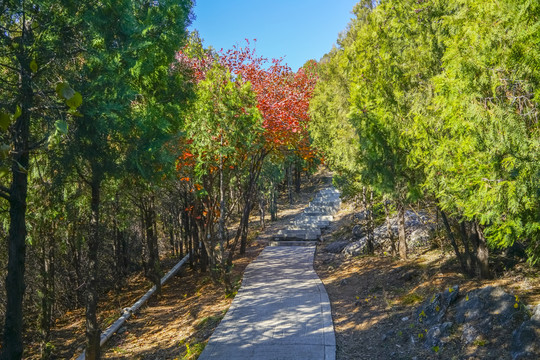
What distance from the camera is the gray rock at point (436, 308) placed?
5.87 meters

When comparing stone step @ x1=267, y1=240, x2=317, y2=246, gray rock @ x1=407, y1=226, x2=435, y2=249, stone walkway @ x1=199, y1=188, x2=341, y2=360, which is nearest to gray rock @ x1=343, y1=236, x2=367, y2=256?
stone walkway @ x1=199, y1=188, x2=341, y2=360

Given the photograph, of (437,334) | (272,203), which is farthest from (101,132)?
(272,203)

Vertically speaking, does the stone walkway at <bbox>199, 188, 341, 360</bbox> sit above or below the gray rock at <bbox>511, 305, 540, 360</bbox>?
below

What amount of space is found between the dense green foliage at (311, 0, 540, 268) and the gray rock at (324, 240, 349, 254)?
6003 mm

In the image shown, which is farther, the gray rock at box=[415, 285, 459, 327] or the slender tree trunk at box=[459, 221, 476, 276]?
the slender tree trunk at box=[459, 221, 476, 276]

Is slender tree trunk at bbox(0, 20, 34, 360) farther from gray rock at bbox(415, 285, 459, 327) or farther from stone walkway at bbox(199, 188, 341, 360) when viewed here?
gray rock at bbox(415, 285, 459, 327)

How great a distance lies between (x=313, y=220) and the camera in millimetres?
19359

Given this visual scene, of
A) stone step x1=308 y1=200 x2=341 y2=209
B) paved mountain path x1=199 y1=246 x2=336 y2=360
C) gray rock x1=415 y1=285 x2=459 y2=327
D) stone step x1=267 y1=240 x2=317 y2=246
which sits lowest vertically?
paved mountain path x1=199 y1=246 x2=336 y2=360

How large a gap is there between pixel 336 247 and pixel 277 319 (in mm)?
6742

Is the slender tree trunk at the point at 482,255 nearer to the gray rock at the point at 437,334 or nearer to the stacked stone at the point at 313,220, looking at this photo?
the gray rock at the point at 437,334

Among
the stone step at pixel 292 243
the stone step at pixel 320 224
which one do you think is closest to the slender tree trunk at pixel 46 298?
the stone step at pixel 292 243

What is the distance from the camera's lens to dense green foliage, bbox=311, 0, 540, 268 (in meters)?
4.14

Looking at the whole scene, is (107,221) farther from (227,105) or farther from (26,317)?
(227,105)

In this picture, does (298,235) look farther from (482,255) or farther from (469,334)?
(469,334)
